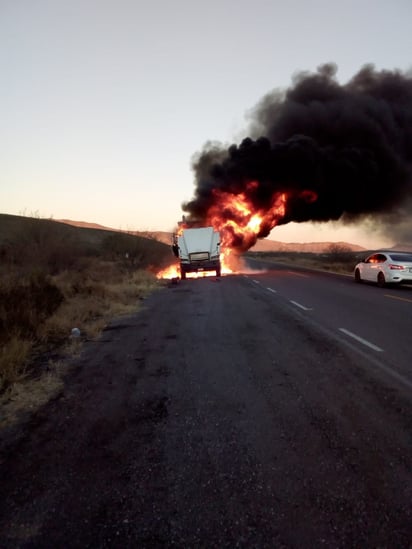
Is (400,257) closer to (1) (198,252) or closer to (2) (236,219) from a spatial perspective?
(1) (198,252)

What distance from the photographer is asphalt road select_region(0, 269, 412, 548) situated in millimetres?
2381

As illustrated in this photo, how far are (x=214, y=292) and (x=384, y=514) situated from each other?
44.4 feet

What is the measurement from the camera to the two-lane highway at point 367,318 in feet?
20.2

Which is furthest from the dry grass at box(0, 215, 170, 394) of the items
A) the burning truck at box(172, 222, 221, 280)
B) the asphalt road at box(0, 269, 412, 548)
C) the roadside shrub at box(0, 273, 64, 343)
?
the burning truck at box(172, 222, 221, 280)

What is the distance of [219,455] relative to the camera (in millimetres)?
3217

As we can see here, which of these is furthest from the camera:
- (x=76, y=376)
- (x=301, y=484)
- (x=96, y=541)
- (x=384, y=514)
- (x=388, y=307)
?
(x=388, y=307)

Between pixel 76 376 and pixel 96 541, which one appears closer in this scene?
pixel 96 541

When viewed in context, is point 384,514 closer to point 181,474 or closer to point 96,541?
point 181,474

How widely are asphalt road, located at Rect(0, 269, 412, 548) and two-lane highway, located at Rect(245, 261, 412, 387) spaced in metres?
0.14

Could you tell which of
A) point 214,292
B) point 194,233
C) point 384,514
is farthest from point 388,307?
point 194,233

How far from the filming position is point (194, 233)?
24.5 metres

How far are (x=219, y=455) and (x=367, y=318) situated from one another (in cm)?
735

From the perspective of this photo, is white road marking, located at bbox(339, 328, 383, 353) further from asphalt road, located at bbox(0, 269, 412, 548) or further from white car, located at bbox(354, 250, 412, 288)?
white car, located at bbox(354, 250, 412, 288)

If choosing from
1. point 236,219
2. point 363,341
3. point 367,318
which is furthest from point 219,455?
point 236,219
